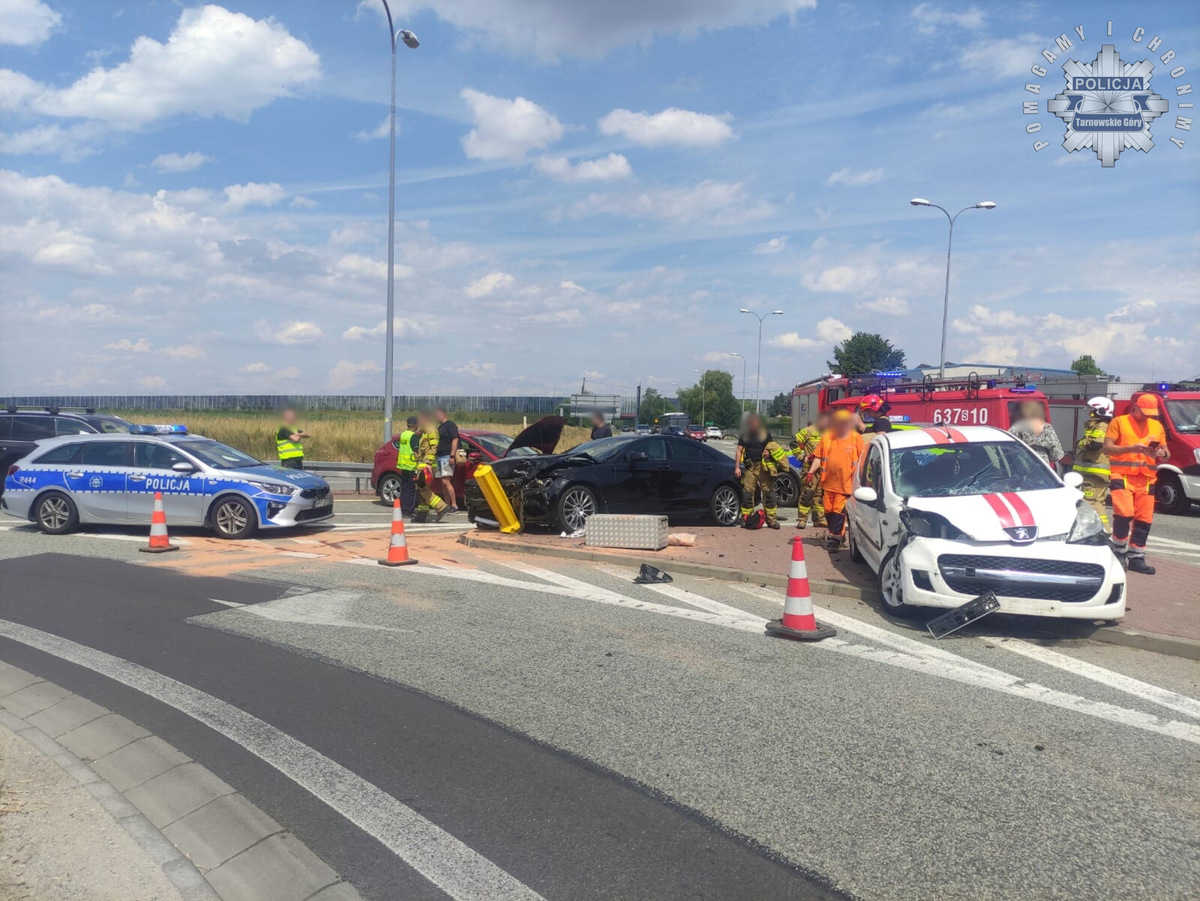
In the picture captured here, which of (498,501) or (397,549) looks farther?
(498,501)

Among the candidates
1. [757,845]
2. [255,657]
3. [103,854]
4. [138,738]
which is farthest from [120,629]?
[757,845]

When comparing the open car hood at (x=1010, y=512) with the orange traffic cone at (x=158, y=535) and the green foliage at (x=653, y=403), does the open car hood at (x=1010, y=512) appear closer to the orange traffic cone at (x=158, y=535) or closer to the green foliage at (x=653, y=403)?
the orange traffic cone at (x=158, y=535)

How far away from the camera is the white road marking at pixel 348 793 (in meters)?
3.35

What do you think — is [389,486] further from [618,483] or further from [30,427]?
[30,427]

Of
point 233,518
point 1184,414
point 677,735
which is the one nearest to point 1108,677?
point 677,735

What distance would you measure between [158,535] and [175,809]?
8.17 metres

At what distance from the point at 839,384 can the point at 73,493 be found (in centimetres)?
1529

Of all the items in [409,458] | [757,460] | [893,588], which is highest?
[757,460]

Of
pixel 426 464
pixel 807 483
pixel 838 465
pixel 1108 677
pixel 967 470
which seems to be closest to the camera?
pixel 1108 677

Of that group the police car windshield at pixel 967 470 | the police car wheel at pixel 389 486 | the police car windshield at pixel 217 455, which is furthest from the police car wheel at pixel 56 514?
the police car windshield at pixel 967 470

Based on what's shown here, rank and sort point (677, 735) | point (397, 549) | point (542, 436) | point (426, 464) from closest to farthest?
point (677, 735)
point (397, 549)
point (542, 436)
point (426, 464)

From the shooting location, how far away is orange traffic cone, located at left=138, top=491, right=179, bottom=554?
1116 cm

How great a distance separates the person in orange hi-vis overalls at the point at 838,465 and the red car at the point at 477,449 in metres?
4.62

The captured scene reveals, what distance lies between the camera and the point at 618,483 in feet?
40.6
